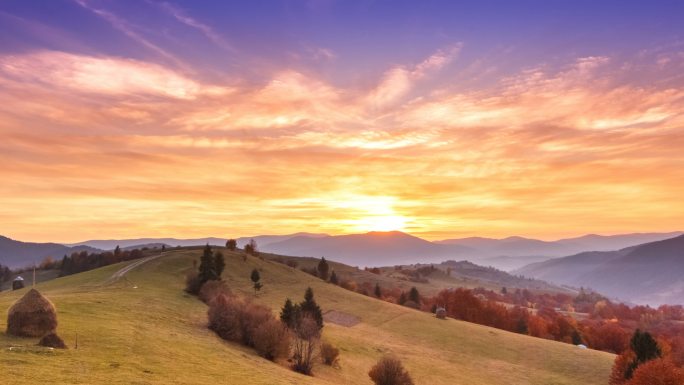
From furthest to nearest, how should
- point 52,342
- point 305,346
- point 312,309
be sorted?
1. point 312,309
2. point 305,346
3. point 52,342

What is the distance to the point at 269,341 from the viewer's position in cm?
4791

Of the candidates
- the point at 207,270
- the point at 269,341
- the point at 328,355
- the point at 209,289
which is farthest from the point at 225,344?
the point at 207,270

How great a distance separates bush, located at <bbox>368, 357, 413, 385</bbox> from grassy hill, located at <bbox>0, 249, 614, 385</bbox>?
13.2ft

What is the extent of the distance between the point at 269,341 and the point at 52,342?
71.8 feet

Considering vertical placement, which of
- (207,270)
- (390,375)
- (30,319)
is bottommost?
(390,375)

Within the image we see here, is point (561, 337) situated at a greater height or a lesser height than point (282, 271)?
lesser

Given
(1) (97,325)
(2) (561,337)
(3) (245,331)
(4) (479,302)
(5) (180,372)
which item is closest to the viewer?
(5) (180,372)

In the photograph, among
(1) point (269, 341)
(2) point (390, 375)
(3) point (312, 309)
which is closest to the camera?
(2) point (390, 375)

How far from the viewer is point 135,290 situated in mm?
68750

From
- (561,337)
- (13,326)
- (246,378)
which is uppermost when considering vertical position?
(13,326)

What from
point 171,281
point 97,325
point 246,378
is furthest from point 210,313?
point 171,281

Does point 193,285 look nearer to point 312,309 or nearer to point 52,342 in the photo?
point 312,309

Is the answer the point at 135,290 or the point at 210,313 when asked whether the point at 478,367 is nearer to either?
the point at 210,313

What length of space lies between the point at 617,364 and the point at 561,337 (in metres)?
73.0
